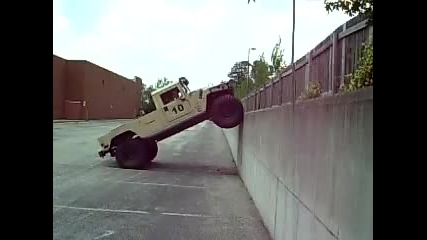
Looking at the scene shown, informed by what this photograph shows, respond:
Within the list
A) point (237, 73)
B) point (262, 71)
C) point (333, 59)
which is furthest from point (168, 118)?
point (333, 59)

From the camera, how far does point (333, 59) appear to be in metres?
5.86

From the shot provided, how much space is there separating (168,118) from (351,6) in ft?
51.3

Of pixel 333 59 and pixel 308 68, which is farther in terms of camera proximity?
pixel 308 68

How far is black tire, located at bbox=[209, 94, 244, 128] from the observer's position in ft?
63.3

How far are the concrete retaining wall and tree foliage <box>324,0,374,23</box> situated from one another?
62 centimetres

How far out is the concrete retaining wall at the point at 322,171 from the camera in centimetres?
371

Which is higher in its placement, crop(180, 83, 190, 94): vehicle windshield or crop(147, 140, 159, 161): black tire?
crop(180, 83, 190, 94): vehicle windshield

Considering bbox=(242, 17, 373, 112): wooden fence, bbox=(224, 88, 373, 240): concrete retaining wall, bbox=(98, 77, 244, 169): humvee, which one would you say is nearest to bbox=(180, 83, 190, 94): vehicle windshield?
bbox=(98, 77, 244, 169): humvee

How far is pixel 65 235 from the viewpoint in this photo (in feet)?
28.7

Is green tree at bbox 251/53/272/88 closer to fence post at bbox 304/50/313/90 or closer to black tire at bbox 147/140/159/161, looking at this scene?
black tire at bbox 147/140/159/161

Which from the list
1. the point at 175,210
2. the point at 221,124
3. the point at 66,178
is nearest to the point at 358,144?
the point at 175,210

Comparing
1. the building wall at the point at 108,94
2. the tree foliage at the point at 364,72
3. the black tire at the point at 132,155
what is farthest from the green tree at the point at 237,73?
the building wall at the point at 108,94

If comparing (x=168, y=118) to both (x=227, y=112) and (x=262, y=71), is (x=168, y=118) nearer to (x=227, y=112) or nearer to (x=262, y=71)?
(x=227, y=112)
